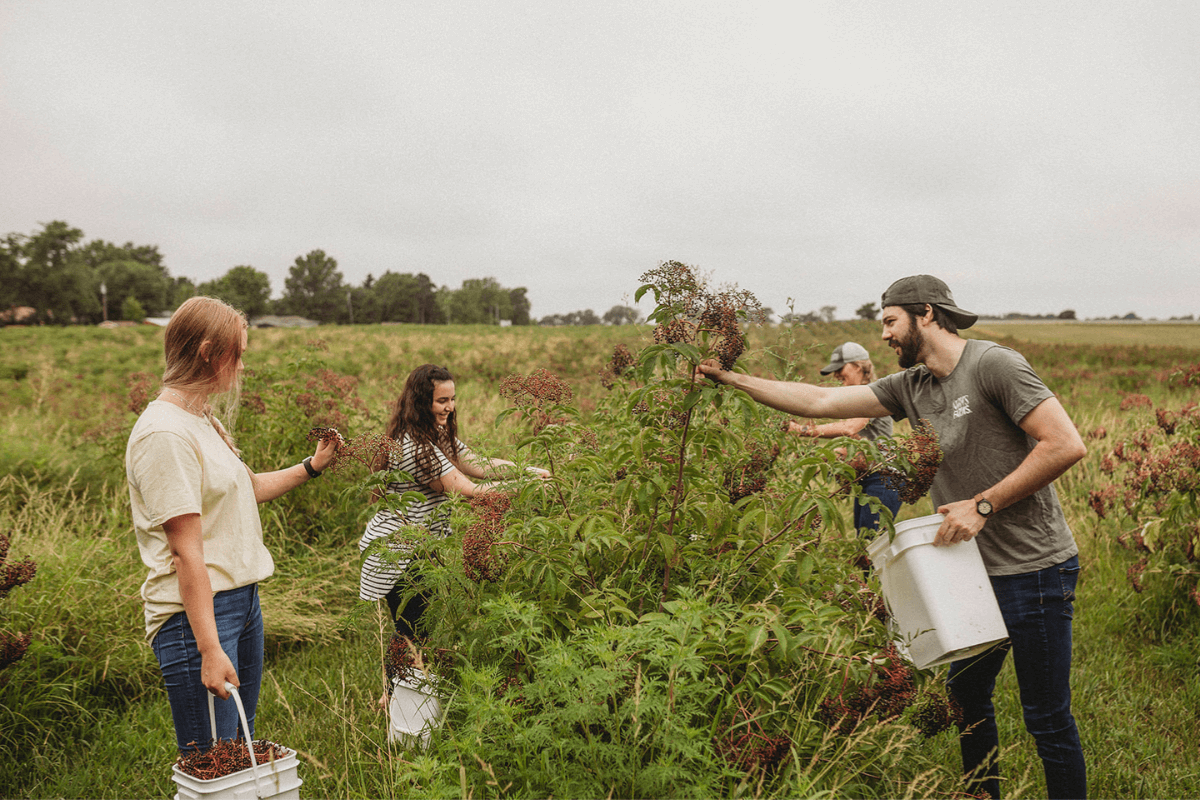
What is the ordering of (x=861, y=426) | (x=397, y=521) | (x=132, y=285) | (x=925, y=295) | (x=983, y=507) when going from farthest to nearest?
(x=132, y=285), (x=861, y=426), (x=397, y=521), (x=925, y=295), (x=983, y=507)

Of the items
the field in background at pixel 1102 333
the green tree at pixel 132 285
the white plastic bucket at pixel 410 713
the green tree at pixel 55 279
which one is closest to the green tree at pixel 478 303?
the green tree at pixel 132 285

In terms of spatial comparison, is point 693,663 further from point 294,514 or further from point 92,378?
point 92,378

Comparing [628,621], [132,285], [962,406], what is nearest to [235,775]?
[628,621]

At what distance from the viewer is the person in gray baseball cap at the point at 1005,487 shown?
239 cm

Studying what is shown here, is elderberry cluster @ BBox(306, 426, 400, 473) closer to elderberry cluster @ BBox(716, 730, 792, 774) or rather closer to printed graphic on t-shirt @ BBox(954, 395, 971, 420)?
elderberry cluster @ BBox(716, 730, 792, 774)

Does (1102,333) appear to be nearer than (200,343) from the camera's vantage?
No

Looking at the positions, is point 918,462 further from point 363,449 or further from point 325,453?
point 325,453

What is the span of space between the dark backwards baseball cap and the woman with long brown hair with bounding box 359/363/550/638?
185 centimetres

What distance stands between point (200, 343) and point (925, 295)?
2643 millimetres

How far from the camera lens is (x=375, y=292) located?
107 metres

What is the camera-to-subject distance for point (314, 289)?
368 feet

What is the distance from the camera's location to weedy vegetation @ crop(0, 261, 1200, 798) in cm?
196

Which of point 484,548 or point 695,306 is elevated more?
point 695,306

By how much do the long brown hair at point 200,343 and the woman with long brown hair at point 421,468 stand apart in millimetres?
1005
